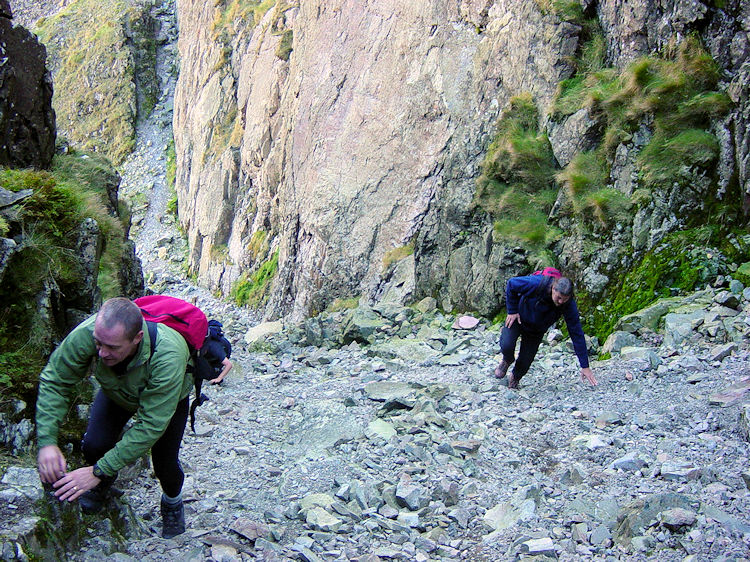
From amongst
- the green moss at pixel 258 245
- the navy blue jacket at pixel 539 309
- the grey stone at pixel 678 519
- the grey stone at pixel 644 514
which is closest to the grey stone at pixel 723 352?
the navy blue jacket at pixel 539 309

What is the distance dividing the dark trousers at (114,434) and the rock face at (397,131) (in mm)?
8463

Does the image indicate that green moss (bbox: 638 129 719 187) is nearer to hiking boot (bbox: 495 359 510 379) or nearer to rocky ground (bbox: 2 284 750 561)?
rocky ground (bbox: 2 284 750 561)

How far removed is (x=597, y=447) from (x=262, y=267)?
58.5ft

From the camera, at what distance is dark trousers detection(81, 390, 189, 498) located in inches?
167

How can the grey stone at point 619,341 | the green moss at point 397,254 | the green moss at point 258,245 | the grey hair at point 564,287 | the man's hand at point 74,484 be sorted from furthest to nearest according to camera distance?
the green moss at point 258,245 → the green moss at point 397,254 → the grey stone at point 619,341 → the grey hair at point 564,287 → the man's hand at point 74,484

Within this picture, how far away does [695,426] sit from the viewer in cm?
639

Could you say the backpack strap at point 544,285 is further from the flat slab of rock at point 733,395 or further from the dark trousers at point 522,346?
the flat slab of rock at point 733,395

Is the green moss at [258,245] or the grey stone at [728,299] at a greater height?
the grey stone at [728,299]

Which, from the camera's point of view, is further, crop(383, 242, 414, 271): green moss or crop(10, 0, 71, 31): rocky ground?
crop(10, 0, 71, 31): rocky ground

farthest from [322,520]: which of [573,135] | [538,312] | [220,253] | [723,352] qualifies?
[220,253]

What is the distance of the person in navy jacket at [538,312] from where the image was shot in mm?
7320

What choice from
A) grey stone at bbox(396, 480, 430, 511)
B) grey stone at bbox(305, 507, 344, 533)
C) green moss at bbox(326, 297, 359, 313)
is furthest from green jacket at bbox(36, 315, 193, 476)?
green moss at bbox(326, 297, 359, 313)

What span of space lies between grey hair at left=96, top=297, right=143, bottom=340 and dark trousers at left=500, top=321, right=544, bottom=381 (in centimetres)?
572

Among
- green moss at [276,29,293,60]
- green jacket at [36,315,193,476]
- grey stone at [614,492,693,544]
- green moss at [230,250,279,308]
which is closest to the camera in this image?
green jacket at [36,315,193,476]
